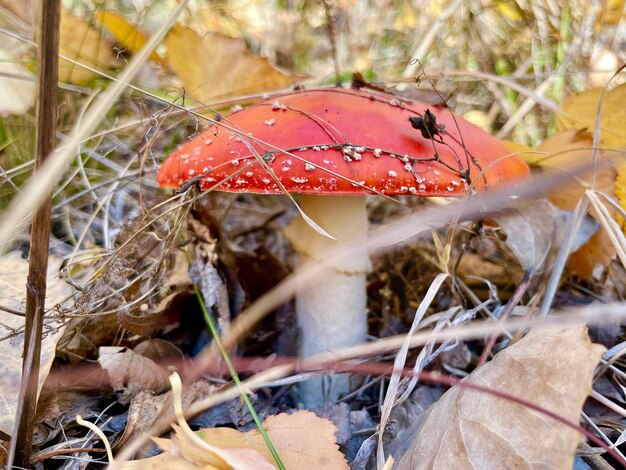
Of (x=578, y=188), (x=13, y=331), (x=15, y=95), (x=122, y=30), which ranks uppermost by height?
(x=122, y=30)

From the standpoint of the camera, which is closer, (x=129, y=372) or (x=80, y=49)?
(x=129, y=372)

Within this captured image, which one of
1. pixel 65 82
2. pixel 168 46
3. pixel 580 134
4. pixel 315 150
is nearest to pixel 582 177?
Answer: pixel 580 134

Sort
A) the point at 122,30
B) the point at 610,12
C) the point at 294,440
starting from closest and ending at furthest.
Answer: the point at 294,440 < the point at 122,30 < the point at 610,12

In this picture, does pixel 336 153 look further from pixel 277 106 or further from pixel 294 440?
pixel 294 440

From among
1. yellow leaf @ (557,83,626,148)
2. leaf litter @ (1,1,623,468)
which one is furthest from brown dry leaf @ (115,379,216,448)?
yellow leaf @ (557,83,626,148)

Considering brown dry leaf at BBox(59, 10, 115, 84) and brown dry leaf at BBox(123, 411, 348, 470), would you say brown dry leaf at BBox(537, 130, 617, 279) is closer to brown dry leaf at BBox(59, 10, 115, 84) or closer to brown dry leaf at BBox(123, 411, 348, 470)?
brown dry leaf at BBox(123, 411, 348, 470)

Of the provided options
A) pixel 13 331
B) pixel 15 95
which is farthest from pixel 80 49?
pixel 13 331

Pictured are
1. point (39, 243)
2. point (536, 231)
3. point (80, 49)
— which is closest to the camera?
point (39, 243)
